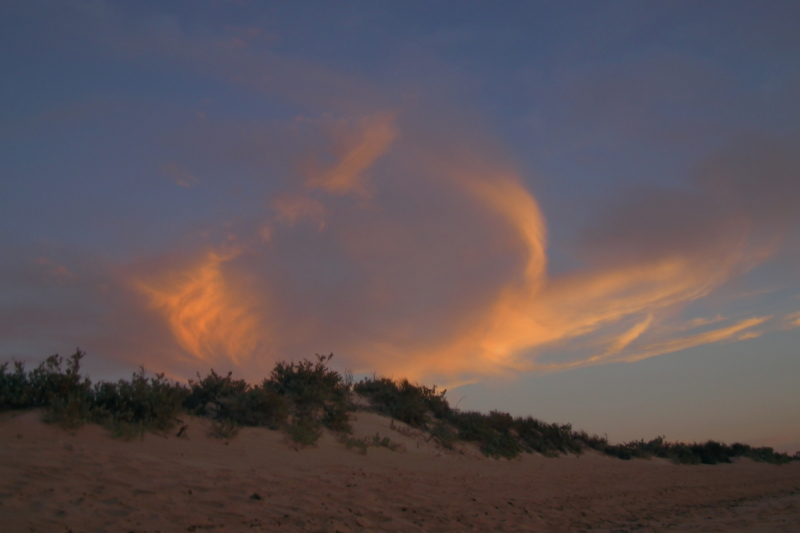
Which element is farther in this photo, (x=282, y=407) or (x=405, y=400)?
(x=405, y=400)

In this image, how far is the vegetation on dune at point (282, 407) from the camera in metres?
10.3

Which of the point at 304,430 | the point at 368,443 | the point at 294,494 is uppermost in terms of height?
the point at 304,430

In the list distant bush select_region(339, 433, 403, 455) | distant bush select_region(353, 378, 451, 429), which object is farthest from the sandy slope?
distant bush select_region(353, 378, 451, 429)

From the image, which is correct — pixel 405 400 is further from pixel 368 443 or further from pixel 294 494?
pixel 294 494

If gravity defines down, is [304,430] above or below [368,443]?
above

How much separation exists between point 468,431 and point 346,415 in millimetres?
5570

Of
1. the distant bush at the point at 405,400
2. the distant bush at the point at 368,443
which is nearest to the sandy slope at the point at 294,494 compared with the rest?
the distant bush at the point at 368,443

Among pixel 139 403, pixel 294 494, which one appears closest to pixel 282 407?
pixel 139 403

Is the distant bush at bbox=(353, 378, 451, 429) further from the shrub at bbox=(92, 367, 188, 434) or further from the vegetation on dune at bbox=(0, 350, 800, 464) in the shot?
the shrub at bbox=(92, 367, 188, 434)

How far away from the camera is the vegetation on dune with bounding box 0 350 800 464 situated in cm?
1027

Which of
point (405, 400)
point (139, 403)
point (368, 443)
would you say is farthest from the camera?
point (405, 400)

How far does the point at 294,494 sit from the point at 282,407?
5.85m

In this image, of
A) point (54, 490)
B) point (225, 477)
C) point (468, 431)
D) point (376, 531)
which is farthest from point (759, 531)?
point (468, 431)

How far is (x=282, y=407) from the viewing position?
13.6 meters
